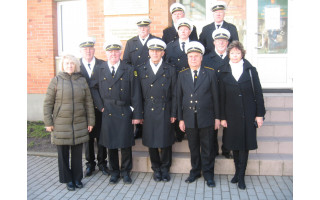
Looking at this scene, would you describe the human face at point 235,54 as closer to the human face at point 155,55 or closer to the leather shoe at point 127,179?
the human face at point 155,55

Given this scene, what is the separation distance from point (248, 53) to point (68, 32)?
5.09 meters

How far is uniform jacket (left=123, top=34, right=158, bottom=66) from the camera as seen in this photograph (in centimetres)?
536

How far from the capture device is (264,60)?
306 inches

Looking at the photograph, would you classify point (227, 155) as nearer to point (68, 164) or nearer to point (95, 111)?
point (95, 111)

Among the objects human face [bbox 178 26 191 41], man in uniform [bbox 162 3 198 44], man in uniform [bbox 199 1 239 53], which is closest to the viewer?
human face [bbox 178 26 191 41]

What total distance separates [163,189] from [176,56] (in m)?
2.14

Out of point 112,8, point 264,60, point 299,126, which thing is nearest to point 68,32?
point 112,8

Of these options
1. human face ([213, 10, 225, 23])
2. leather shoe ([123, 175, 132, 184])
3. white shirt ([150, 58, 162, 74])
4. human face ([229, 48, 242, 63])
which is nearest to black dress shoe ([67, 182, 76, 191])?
leather shoe ([123, 175, 132, 184])

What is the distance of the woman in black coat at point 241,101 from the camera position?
4363 millimetres

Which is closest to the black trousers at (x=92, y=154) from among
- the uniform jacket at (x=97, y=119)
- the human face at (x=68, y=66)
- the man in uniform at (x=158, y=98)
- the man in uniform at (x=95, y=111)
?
the man in uniform at (x=95, y=111)

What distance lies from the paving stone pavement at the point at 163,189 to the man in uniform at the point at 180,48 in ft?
3.73

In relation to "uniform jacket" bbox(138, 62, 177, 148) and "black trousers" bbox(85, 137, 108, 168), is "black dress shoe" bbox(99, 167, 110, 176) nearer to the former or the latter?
"black trousers" bbox(85, 137, 108, 168)

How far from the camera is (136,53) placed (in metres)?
5.40

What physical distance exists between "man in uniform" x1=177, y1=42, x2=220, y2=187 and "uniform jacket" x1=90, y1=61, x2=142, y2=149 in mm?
701
